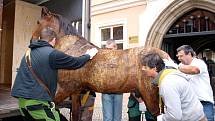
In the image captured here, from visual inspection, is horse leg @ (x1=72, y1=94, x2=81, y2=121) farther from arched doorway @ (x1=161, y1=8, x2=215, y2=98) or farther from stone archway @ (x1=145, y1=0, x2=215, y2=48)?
arched doorway @ (x1=161, y1=8, x2=215, y2=98)

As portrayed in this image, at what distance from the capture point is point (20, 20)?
496cm

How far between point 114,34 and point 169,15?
209cm

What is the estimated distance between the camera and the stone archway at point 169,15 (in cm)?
839

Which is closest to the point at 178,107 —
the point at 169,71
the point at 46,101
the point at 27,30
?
the point at 169,71

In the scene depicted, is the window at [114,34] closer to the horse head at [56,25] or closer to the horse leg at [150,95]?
the horse head at [56,25]

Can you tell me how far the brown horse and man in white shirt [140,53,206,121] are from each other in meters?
0.90

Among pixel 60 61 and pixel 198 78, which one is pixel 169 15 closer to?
pixel 198 78

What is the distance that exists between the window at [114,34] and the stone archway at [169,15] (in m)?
1.11

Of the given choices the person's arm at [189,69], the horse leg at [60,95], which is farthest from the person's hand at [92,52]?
the person's arm at [189,69]

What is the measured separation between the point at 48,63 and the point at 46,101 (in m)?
0.33

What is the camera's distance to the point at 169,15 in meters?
8.98

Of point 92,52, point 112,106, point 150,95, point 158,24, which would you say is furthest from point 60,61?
point 158,24

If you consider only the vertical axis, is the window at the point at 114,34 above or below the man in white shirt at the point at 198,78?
above

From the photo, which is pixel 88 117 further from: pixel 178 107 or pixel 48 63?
pixel 178 107
